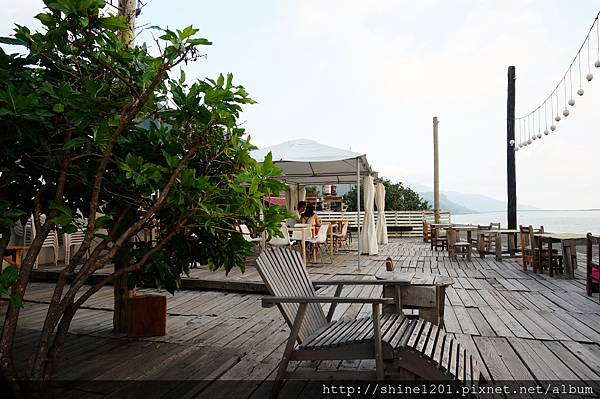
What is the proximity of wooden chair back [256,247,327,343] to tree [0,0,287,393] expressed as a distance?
246mm

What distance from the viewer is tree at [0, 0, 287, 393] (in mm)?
1818

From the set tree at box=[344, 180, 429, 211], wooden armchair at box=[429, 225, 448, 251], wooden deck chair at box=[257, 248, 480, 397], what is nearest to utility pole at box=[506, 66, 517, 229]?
wooden armchair at box=[429, 225, 448, 251]

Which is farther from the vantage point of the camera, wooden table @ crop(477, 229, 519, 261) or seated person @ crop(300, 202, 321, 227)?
seated person @ crop(300, 202, 321, 227)

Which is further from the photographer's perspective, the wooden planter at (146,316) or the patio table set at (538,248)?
the patio table set at (538,248)

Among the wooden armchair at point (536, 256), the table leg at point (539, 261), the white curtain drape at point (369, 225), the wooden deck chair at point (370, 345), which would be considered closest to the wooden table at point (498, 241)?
the wooden armchair at point (536, 256)

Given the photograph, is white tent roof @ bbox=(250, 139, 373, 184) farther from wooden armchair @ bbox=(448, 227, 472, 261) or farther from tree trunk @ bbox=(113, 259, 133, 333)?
tree trunk @ bbox=(113, 259, 133, 333)

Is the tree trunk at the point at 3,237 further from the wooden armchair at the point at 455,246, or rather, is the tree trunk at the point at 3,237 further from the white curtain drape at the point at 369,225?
the wooden armchair at the point at 455,246

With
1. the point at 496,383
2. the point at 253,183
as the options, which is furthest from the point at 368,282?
A: the point at 253,183

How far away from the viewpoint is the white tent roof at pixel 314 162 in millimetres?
7609

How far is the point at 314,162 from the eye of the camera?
27.3ft

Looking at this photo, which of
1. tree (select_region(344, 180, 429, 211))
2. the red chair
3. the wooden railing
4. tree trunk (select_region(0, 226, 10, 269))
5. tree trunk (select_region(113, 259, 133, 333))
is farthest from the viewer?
tree (select_region(344, 180, 429, 211))

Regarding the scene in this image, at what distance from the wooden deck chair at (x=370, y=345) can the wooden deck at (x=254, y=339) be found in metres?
0.33

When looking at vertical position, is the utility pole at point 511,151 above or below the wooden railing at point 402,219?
above

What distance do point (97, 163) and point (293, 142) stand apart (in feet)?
22.5
